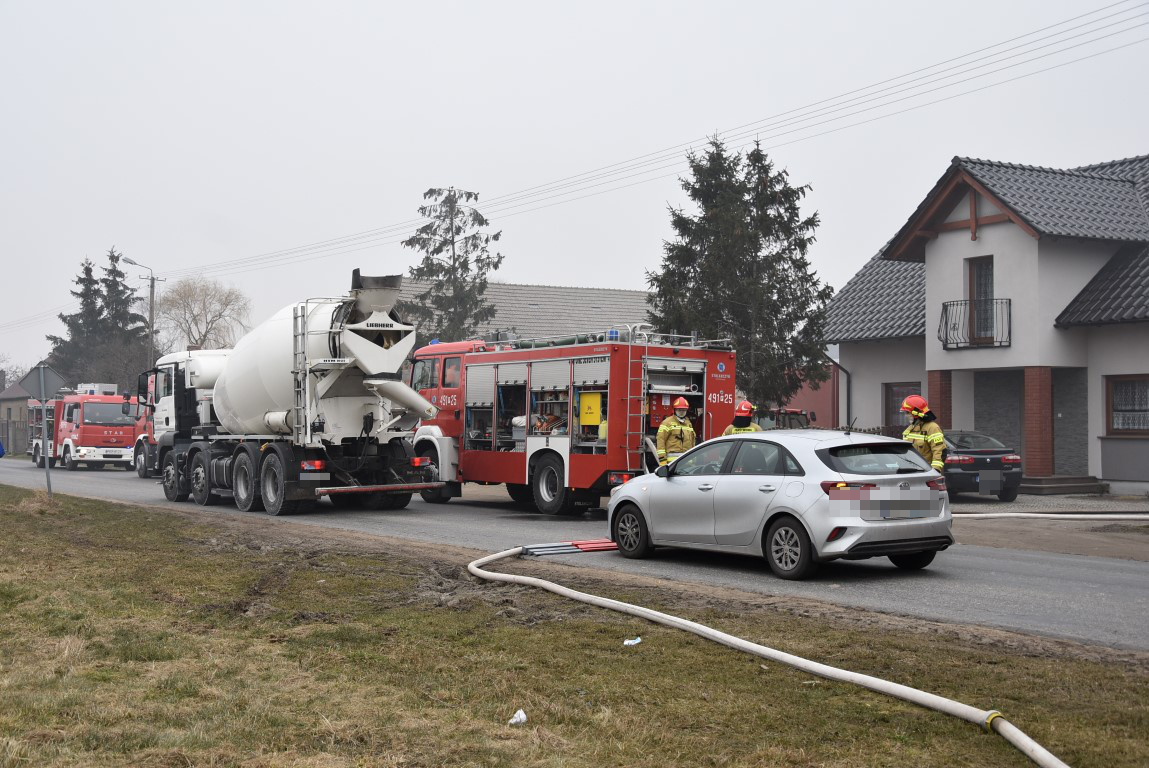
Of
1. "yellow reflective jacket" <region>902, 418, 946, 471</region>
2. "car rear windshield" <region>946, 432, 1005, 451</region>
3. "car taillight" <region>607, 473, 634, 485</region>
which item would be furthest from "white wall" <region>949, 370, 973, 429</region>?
"yellow reflective jacket" <region>902, 418, 946, 471</region>

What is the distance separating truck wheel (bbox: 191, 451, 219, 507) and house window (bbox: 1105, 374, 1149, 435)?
62.1ft

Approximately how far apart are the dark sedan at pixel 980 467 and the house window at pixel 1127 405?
4007mm

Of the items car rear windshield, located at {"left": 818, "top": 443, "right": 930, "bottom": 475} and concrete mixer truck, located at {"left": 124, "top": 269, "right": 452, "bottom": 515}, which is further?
concrete mixer truck, located at {"left": 124, "top": 269, "right": 452, "bottom": 515}

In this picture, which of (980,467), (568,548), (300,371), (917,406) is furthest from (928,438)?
(300,371)

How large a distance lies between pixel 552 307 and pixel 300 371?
33.9m

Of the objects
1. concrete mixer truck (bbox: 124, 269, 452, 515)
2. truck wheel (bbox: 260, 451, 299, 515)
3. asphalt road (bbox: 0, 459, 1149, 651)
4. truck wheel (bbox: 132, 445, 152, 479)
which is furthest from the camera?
truck wheel (bbox: 132, 445, 152, 479)

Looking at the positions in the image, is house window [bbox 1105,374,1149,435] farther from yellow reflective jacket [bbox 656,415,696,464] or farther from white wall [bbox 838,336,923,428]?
yellow reflective jacket [bbox 656,415,696,464]

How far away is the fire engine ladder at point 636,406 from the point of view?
18.5m

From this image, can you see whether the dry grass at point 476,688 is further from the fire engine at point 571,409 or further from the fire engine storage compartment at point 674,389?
the fire engine storage compartment at point 674,389

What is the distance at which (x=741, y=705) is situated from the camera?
6.29 m

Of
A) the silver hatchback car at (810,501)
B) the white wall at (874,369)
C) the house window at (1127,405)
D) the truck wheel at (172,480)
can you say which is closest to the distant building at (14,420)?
the truck wheel at (172,480)

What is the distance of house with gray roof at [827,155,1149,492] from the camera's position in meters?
25.2

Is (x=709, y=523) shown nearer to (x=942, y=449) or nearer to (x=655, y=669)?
(x=942, y=449)

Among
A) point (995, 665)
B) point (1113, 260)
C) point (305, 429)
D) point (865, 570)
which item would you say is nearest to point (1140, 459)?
point (1113, 260)
